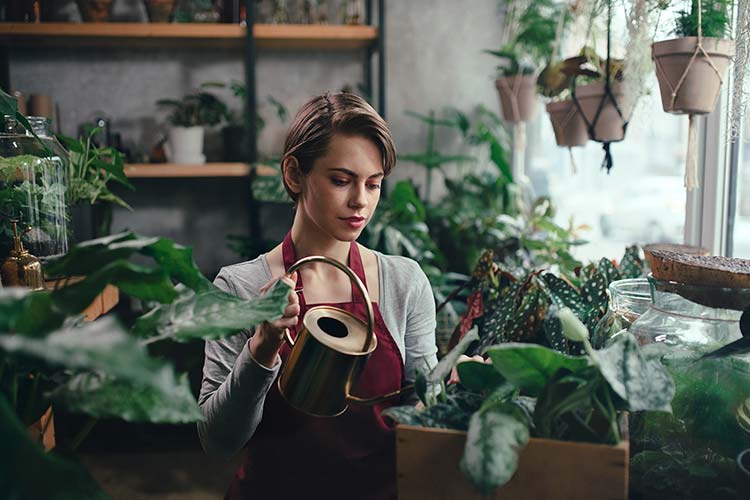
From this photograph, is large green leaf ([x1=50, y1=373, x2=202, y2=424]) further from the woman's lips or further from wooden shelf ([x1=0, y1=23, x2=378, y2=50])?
wooden shelf ([x1=0, y1=23, x2=378, y2=50])

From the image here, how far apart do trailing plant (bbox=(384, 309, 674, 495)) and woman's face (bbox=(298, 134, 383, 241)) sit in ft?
1.33

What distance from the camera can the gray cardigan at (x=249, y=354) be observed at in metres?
1.04

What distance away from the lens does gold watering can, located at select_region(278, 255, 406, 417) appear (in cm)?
86

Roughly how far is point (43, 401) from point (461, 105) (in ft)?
9.23

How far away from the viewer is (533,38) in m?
2.52

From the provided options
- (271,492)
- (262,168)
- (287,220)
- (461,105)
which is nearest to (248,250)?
(262,168)

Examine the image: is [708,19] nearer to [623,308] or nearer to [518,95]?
[623,308]

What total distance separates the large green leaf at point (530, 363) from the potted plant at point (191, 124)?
2.51 m

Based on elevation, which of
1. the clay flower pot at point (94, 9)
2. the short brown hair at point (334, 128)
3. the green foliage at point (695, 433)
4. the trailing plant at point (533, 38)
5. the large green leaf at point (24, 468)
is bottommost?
the green foliage at point (695, 433)

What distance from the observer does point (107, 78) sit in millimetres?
3205

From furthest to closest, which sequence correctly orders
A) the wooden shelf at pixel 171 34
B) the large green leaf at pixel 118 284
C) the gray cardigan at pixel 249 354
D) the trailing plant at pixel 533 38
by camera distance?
the wooden shelf at pixel 171 34, the trailing plant at pixel 533 38, the gray cardigan at pixel 249 354, the large green leaf at pixel 118 284

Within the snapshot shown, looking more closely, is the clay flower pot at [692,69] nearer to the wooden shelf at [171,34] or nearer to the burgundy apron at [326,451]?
the burgundy apron at [326,451]

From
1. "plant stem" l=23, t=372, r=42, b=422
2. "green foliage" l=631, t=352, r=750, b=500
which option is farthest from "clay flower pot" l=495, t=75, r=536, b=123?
"plant stem" l=23, t=372, r=42, b=422

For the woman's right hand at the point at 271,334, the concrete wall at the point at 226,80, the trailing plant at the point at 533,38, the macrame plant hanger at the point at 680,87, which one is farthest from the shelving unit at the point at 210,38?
the woman's right hand at the point at 271,334
